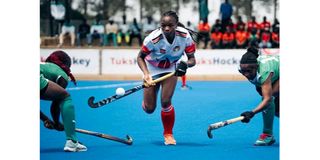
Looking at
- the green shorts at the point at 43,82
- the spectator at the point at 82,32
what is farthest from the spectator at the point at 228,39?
the green shorts at the point at 43,82

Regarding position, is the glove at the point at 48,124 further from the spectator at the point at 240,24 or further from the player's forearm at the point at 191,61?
the spectator at the point at 240,24

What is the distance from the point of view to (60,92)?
6.10 meters

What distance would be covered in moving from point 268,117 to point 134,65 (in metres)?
6.76

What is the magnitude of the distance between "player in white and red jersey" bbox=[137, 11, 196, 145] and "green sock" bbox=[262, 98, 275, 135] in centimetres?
78

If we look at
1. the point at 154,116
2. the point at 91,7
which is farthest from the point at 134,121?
the point at 91,7

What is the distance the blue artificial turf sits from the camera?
243 inches

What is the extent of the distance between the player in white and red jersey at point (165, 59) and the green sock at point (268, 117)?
2.57 feet

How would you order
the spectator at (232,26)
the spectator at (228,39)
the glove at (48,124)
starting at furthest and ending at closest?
the spectator at (228,39), the spectator at (232,26), the glove at (48,124)

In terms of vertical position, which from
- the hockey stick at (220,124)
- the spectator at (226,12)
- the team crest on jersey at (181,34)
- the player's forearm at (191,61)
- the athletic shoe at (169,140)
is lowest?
the athletic shoe at (169,140)

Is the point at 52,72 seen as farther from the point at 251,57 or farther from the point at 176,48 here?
the point at 251,57

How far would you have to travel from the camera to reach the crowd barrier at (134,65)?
1271 centimetres

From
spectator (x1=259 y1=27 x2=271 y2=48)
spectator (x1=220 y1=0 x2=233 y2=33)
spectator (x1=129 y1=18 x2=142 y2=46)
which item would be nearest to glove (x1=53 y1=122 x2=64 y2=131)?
spectator (x1=220 y1=0 x2=233 y2=33)
